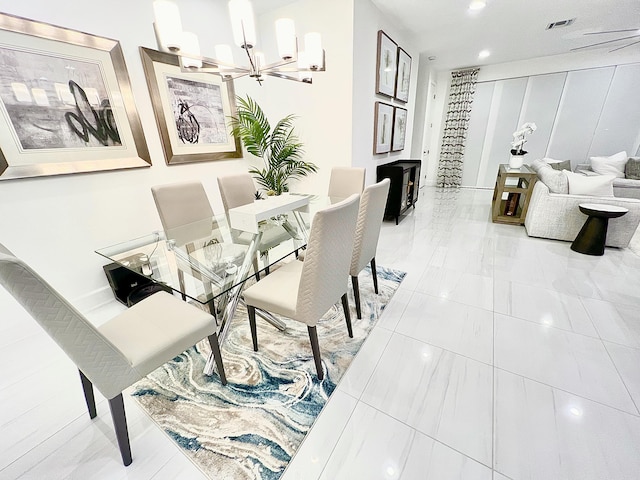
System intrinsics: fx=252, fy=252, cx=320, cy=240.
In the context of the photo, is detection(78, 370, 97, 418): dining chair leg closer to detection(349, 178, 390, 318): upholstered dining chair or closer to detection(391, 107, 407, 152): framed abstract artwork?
detection(349, 178, 390, 318): upholstered dining chair

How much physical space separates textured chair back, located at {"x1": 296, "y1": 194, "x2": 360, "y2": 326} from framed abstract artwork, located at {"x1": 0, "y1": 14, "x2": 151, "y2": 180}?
6.55 feet

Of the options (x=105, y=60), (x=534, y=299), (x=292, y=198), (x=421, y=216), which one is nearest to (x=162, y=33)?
(x=105, y=60)

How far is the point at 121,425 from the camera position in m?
1.01

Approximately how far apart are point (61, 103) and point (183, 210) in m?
1.03

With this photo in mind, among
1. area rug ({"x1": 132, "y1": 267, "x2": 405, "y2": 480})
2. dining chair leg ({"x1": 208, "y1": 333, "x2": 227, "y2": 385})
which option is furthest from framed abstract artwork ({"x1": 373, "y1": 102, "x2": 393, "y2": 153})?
dining chair leg ({"x1": 208, "y1": 333, "x2": 227, "y2": 385})

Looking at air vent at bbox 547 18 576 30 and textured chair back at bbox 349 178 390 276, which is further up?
air vent at bbox 547 18 576 30

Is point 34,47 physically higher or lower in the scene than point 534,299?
higher

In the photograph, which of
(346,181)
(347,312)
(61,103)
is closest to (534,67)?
(346,181)

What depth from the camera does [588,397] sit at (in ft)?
4.11

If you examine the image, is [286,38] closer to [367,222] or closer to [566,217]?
[367,222]

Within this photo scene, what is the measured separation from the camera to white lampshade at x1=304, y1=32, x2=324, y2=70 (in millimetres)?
1546

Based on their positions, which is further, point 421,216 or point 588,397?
point 421,216

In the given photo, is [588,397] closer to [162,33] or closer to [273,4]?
[162,33]

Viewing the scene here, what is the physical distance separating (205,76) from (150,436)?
299 cm
